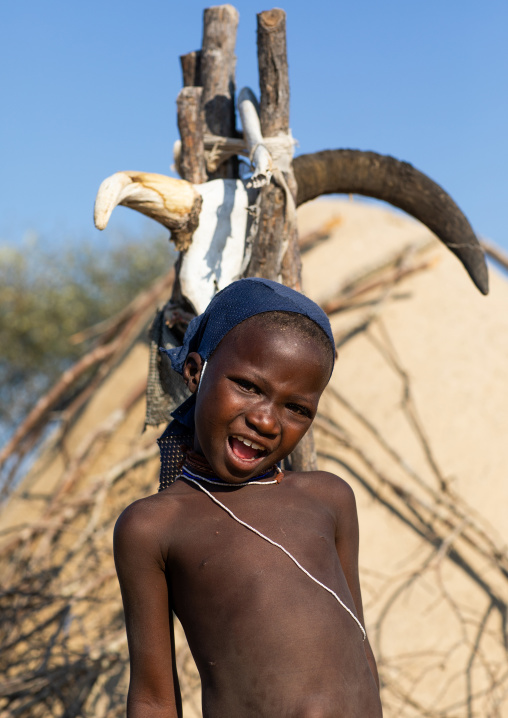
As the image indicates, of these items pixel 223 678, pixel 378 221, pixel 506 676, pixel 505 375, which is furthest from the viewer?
pixel 378 221

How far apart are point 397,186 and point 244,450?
135 centimetres

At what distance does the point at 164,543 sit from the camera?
4.91ft

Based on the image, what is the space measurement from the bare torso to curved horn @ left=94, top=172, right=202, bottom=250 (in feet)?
2.52

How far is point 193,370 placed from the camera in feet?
5.29

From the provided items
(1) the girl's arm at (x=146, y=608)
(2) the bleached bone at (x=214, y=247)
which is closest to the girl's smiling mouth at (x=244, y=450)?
(1) the girl's arm at (x=146, y=608)

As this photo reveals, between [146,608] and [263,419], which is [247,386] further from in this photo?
[146,608]

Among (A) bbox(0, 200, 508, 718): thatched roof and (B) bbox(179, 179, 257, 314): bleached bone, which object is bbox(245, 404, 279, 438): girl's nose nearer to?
(B) bbox(179, 179, 257, 314): bleached bone

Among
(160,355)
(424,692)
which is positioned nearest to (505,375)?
(424,692)

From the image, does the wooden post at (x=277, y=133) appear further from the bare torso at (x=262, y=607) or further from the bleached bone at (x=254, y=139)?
the bare torso at (x=262, y=607)

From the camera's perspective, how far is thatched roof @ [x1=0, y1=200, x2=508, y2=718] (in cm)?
366

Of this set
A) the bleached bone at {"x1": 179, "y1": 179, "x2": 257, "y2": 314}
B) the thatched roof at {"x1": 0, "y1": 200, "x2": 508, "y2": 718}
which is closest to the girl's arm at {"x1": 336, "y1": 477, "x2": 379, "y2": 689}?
the bleached bone at {"x1": 179, "y1": 179, "x2": 257, "y2": 314}

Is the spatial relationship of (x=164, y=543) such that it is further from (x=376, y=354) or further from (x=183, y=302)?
(x=376, y=354)

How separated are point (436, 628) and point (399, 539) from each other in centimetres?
54

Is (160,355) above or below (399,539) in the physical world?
above
